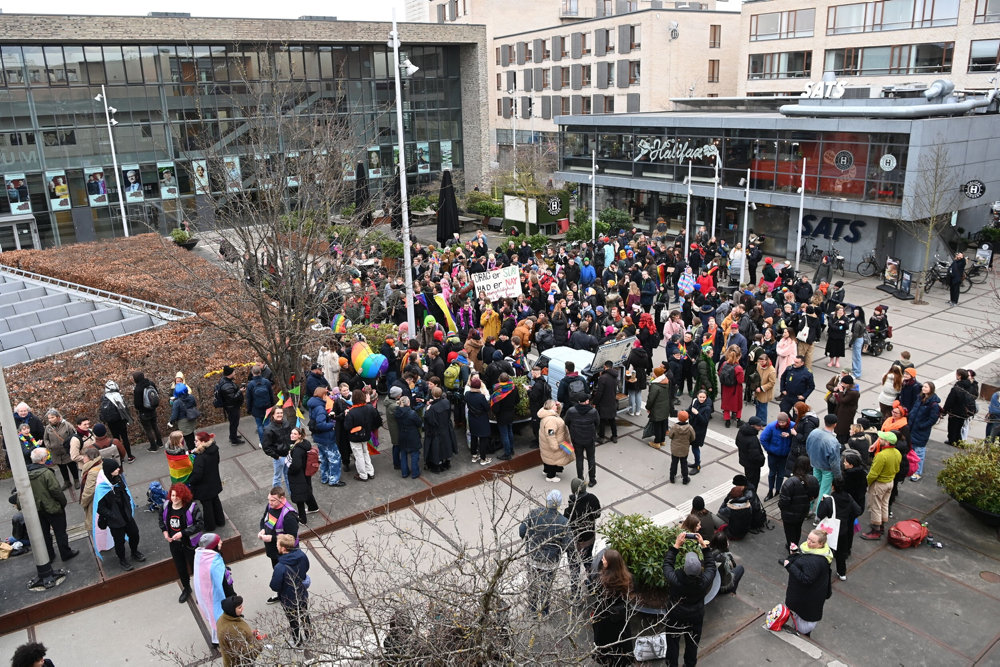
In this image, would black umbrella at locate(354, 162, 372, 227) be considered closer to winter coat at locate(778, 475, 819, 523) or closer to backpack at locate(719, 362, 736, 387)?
backpack at locate(719, 362, 736, 387)

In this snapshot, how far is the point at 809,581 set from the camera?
7781 mm

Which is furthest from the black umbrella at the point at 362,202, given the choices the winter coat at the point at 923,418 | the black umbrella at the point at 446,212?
the winter coat at the point at 923,418

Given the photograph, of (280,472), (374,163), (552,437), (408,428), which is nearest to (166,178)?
(374,163)

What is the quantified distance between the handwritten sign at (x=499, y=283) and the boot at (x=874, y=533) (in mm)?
10457

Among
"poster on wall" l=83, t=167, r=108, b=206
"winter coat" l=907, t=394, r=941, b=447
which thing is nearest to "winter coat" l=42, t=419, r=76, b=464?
"winter coat" l=907, t=394, r=941, b=447

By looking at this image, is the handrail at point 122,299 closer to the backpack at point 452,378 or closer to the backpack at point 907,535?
the backpack at point 452,378

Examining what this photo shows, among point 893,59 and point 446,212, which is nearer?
point 446,212

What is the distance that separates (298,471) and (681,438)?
578 centimetres

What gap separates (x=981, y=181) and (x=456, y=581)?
1127 inches

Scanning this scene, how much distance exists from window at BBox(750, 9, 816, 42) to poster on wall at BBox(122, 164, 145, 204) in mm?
38994

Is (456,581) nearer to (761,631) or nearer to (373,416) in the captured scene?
(761,631)

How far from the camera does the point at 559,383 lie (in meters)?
13.2

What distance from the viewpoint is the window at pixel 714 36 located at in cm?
5622

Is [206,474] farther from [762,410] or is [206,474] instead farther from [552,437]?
[762,410]
